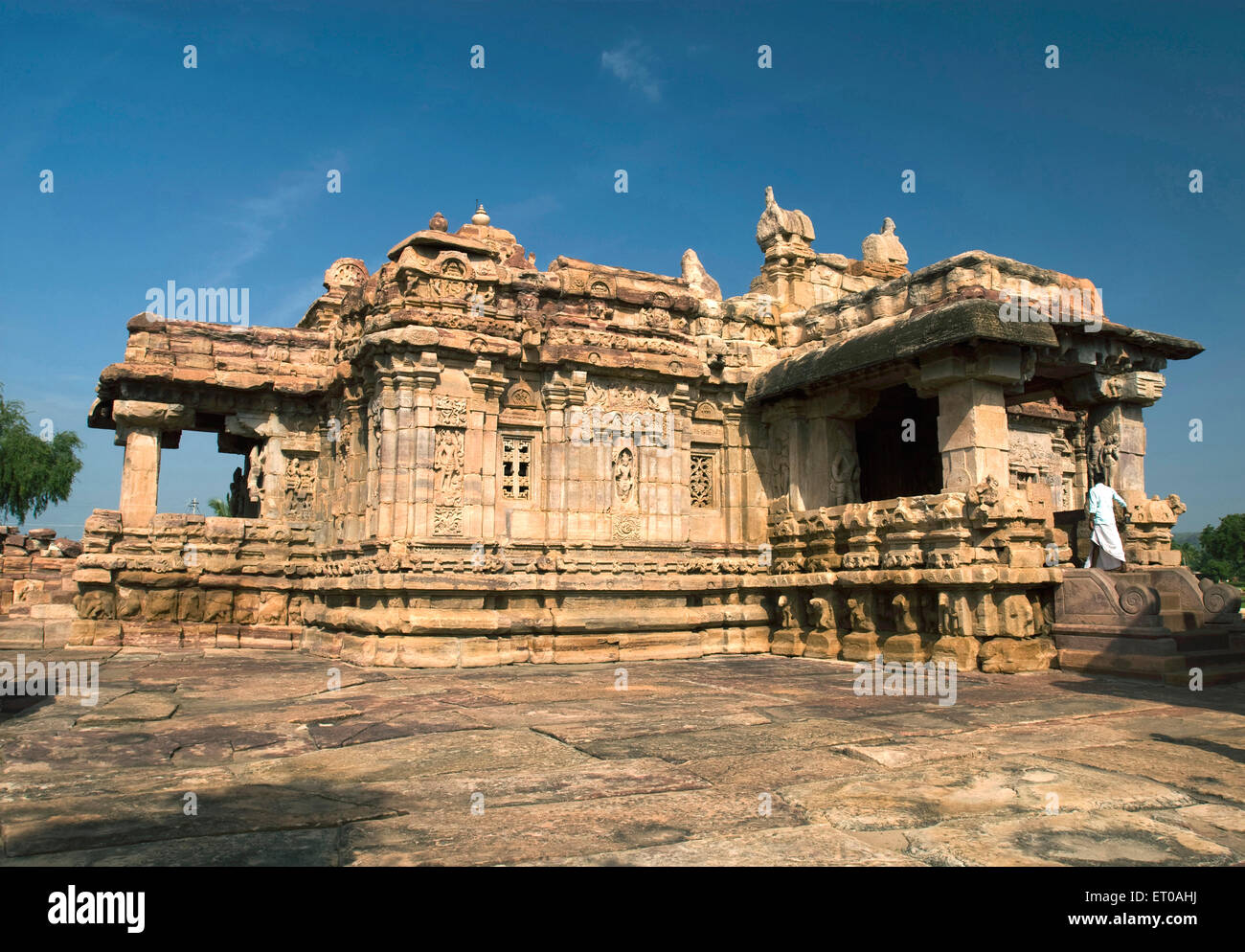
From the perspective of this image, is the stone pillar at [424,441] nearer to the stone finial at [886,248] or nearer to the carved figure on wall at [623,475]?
the carved figure on wall at [623,475]

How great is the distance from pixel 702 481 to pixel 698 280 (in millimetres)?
3749

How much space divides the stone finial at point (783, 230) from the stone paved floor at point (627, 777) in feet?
31.1

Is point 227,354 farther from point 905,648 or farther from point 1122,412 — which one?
point 1122,412

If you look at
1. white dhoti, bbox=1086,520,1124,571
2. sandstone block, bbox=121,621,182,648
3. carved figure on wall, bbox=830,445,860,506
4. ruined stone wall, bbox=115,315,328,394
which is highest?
ruined stone wall, bbox=115,315,328,394

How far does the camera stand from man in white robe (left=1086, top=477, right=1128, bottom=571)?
11.0 m

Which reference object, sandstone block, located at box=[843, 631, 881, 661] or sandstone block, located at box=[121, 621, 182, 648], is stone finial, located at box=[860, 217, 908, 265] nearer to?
sandstone block, located at box=[843, 631, 881, 661]

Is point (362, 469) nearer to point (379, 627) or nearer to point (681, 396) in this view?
point (379, 627)

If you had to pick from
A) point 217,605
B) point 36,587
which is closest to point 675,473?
point 217,605

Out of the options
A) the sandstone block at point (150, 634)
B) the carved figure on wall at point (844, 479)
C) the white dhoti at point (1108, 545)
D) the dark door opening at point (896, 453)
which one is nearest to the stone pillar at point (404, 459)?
the sandstone block at point (150, 634)

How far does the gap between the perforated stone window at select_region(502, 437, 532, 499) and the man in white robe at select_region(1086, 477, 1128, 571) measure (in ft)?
24.8

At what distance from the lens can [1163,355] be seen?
40.7ft

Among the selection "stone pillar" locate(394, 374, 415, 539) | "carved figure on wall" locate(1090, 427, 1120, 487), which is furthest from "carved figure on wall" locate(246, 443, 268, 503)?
"carved figure on wall" locate(1090, 427, 1120, 487)

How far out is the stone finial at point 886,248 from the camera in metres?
17.4
